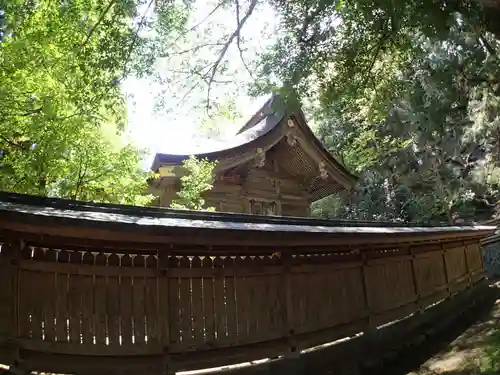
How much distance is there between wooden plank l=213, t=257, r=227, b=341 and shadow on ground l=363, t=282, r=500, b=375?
364 cm

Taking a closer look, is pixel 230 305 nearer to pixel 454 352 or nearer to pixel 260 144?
pixel 454 352

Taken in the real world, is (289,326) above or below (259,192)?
below

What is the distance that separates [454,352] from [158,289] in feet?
22.7

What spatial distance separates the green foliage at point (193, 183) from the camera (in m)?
11.3

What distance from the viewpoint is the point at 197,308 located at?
543 centimetres

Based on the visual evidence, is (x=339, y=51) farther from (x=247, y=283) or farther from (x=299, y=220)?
(x=247, y=283)

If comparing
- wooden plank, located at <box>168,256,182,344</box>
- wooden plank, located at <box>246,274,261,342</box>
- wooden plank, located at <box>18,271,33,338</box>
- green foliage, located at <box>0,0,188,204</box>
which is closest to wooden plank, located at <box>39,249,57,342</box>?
wooden plank, located at <box>18,271,33,338</box>

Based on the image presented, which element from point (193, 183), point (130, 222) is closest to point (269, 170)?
point (193, 183)

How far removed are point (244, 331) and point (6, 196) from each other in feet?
10.6

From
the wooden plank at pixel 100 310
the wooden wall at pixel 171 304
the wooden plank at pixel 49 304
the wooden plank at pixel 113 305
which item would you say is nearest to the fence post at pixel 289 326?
the wooden wall at pixel 171 304

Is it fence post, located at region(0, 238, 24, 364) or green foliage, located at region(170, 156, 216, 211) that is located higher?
green foliage, located at region(170, 156, 216, 211)

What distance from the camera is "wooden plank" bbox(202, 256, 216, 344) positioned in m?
5.46

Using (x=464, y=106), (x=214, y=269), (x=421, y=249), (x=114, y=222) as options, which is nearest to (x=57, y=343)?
(x=114, y=222)

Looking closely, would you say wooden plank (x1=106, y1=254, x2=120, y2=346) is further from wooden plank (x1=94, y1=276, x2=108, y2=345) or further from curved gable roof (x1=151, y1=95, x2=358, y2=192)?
curved gable roof (x1=151, y1=95, x2=358, y2=192)
